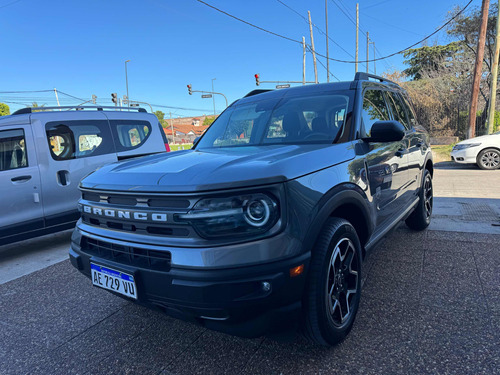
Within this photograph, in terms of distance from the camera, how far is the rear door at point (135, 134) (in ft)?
18.3

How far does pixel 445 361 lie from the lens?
2029 mm

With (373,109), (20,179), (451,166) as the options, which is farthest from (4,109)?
(373,109)

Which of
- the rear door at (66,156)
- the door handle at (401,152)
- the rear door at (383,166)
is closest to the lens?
the rear door at (383,166)

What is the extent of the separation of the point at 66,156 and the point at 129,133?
3.75ft

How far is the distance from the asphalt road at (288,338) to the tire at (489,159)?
27.7ft

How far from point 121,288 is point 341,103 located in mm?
2164

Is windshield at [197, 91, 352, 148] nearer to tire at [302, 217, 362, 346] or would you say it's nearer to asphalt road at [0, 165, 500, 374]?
tire at [302, 217, 362, 346]

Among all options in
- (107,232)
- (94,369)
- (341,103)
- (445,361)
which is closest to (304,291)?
(445,361)

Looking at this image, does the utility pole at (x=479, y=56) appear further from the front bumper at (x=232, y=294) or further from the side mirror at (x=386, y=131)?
the front bumper at (x=232, y=294)

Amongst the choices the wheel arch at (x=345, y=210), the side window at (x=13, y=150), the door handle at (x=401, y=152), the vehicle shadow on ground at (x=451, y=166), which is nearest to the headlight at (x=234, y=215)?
the wheel arch at (x=345, y=210)

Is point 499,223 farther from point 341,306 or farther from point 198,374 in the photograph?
point 198,374

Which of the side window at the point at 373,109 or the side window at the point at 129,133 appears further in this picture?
the side window at the point at 129,133

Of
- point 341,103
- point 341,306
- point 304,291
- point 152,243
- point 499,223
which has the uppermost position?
point 341,103

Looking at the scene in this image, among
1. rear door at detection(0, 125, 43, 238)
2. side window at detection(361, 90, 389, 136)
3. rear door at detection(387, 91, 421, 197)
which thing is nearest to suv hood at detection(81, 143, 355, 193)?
side window at detection(361, 90, 389, 136)
